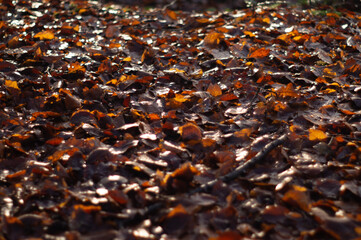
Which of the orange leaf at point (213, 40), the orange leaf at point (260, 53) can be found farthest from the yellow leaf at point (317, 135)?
the orange leaf at point (213, 40)

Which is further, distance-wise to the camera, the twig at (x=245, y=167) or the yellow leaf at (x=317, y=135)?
the yellow leaf at (x=317, y=135)

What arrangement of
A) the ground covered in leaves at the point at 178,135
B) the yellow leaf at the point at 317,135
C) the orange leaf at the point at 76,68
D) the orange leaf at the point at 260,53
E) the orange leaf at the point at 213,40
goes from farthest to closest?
the orange leaf at the point at 213,40 < the orange leaf at the point at 260,53 < the orange leaf at the point at 76,68 < the yellow leaf at the point at 317,135 < the ground covered in leaves at the point at 178,135

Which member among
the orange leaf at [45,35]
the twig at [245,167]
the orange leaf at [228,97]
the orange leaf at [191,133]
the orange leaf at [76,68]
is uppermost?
the orange leaf at [45,35]

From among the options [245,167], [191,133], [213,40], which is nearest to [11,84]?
[191,133]

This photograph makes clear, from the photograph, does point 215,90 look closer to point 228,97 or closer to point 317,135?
point 228,97

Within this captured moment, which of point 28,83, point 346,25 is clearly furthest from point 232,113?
point 346,25

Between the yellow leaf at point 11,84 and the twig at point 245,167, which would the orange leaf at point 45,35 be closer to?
the yellow leaf at point 11,84

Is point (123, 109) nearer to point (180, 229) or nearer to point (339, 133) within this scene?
point (180, 229)

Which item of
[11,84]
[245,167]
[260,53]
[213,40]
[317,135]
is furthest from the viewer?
[213,40]

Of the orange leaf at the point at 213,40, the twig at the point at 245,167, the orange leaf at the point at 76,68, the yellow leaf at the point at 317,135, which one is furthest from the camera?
the orange leaf at the point at 213,40
